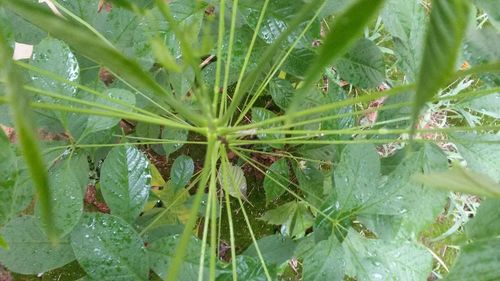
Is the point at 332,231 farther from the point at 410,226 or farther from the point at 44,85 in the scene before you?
the point at 44,85

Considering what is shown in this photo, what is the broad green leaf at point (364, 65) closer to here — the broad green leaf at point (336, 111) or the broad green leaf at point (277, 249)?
the broad green leaf at point (336, 111)

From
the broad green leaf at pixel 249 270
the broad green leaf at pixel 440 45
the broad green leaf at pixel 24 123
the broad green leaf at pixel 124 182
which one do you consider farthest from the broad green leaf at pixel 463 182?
the broad green leaf at pixel 124 182

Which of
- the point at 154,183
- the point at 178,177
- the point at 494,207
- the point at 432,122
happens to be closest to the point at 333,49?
the point at 494,207

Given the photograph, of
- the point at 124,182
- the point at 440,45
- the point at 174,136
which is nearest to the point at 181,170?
the point at 174,136

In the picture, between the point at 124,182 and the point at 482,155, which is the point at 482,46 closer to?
the point at 482,155

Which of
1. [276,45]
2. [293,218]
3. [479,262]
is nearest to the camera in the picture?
[276,45]
